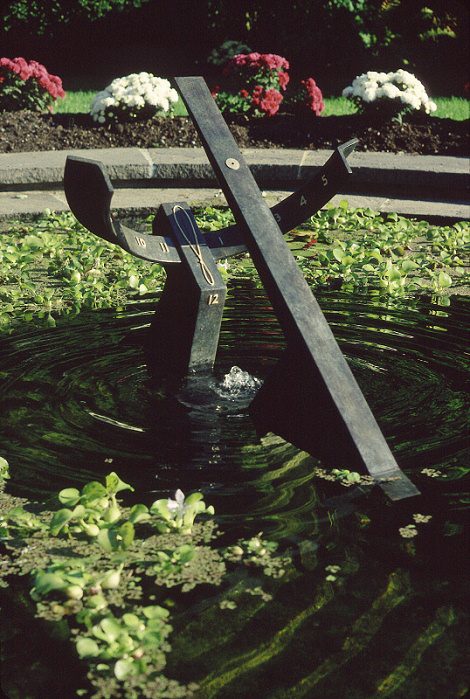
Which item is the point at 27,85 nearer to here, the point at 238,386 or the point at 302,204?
the point at 302,204

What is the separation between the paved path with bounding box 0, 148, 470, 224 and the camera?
6984 mm

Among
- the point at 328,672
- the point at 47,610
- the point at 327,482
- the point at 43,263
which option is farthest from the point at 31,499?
the point at 43,263

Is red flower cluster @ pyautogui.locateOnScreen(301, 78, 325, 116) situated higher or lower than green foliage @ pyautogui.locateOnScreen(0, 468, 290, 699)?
higher

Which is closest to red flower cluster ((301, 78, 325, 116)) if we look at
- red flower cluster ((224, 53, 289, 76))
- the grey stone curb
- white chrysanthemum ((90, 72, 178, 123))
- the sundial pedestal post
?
red flower cluster ((224, 53, 289, 76))

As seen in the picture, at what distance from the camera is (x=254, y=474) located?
279cm

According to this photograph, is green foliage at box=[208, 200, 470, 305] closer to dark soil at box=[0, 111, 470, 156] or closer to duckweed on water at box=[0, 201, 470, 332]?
duckweed on water at box=[0, 201, 470, 332]

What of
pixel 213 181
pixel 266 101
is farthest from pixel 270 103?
pixel 213 181

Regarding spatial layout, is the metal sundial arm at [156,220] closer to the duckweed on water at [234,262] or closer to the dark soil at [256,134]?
the duckweed on water at [234,262]

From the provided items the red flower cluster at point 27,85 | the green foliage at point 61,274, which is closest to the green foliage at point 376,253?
the green foliage at point 61,274

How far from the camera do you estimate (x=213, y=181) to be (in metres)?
7.48

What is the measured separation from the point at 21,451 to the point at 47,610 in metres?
0.99

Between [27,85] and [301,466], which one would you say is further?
[27,85]

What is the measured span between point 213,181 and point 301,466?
5.14m

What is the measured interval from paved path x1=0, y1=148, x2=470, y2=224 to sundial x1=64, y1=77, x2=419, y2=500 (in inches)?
130
